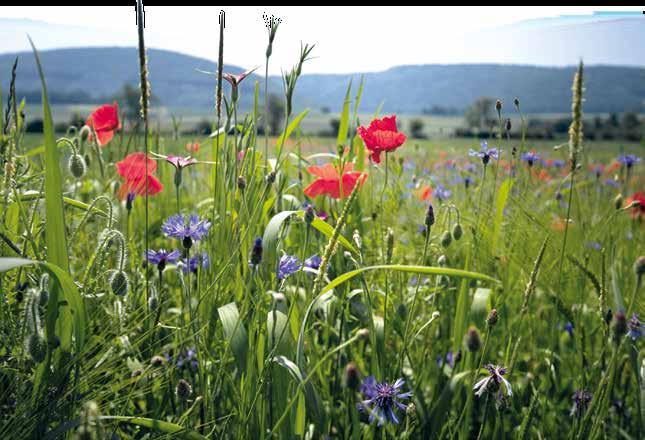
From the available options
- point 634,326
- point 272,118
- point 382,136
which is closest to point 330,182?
point 382,136

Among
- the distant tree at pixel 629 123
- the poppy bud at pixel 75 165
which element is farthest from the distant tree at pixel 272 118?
the distant tree at pixel 629 123

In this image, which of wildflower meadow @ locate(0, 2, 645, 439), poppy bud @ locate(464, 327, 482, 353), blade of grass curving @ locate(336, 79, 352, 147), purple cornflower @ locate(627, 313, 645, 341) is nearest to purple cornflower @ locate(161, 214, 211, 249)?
wildflower meadow @ locate(0, 2, 645, 439)

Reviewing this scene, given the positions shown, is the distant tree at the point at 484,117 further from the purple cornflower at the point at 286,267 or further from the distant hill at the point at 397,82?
the distant hill at the point at 397,82

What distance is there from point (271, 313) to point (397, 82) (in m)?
86.6

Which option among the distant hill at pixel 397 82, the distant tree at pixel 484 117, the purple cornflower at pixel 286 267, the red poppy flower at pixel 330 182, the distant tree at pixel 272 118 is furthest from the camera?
the distant hill at pixel 397 82

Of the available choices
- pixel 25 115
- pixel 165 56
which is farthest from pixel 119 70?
pixel 25 115

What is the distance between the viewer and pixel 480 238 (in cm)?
135

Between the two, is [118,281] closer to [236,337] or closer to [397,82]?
[236,337]

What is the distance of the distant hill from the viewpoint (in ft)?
228

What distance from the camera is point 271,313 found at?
3.01ft

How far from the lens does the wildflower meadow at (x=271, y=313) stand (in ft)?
2.45

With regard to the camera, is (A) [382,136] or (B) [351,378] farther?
(A) [382,136]

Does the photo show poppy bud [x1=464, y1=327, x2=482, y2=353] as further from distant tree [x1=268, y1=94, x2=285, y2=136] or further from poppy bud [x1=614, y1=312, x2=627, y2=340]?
distant tree [x1=268, y1=94, x2=285, y2=136]

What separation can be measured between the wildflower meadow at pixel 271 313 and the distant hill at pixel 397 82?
5474cm
